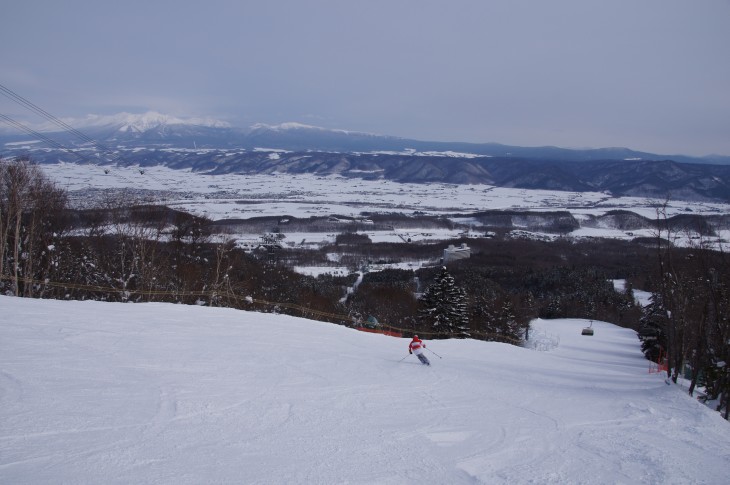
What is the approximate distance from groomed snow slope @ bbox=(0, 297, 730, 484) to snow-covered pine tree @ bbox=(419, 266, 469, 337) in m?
18.3

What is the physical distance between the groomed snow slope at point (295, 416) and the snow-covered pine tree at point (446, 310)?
60.1ft

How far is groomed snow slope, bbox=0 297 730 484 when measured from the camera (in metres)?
5.62

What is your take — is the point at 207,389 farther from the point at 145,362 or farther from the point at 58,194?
the point at 58,194

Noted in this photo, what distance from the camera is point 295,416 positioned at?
292 inches

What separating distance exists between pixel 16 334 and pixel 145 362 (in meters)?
3.12

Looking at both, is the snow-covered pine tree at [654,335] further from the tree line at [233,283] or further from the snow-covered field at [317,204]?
the snow-covered field at [317,204]

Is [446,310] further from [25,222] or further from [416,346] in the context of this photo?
[25,222]

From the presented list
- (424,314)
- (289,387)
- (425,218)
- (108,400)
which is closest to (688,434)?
(289,387)

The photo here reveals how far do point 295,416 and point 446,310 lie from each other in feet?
83.8

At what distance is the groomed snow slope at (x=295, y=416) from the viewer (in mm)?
5625

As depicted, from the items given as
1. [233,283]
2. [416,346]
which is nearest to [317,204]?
[233,283]

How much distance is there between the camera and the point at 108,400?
716 cm

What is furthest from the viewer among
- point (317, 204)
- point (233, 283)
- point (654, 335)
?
point (317, 204)

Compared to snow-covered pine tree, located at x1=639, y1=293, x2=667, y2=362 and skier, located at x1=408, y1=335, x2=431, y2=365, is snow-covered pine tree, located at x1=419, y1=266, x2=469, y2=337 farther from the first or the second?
skier, located at x1=408, y1=335, x2=431, y2=365
